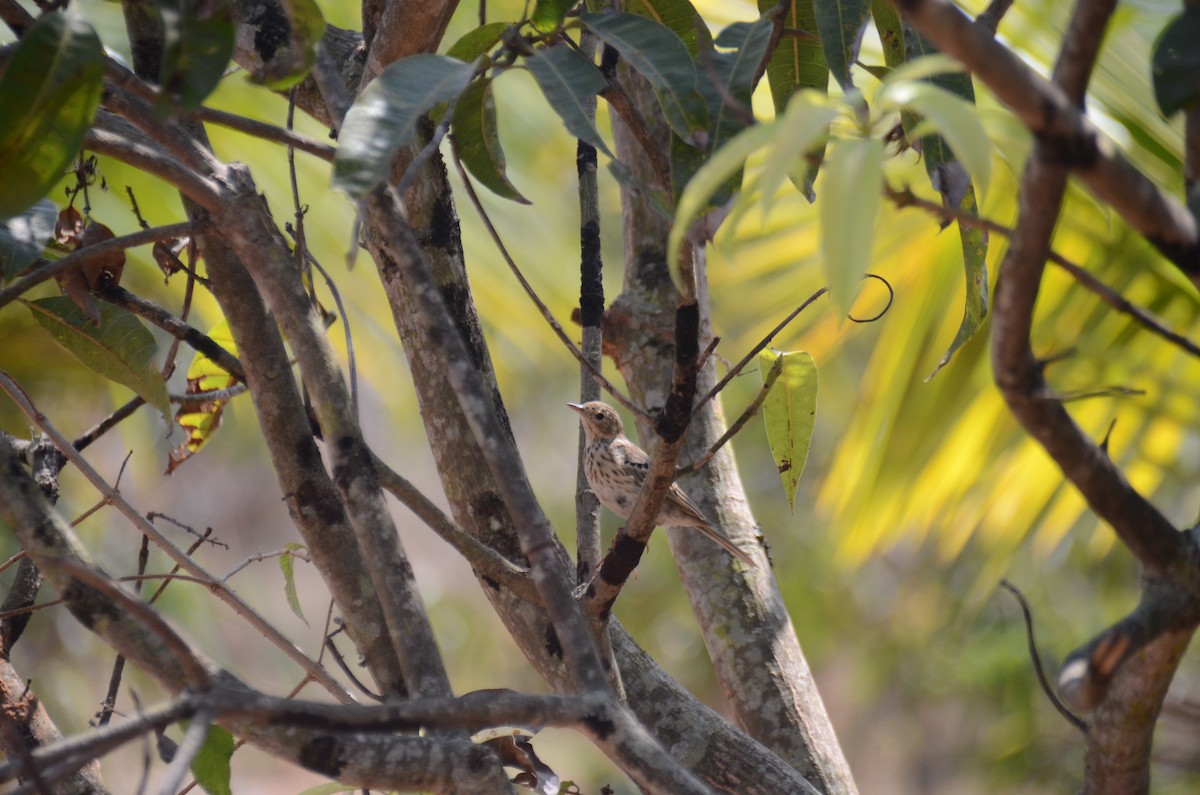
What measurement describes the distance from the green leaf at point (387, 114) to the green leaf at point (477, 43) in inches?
10.1

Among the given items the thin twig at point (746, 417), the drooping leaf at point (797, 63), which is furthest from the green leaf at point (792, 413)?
the drooping leaf at point (797, 63)

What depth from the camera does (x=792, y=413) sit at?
180 centimetres

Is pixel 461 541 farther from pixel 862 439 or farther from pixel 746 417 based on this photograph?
pixel 862 439

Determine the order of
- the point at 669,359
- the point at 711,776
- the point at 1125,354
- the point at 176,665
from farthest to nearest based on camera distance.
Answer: the point at 1125,354 → the point at 669,359 → the point at 711,776 → the point at 176,665

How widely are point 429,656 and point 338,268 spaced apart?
5.68m

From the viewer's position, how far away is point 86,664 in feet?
31.0

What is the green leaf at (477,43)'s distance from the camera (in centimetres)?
145

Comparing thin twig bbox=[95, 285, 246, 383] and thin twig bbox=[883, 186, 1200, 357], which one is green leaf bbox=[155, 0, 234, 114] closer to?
thin twig bbox=[883, 186, 1200, 357]

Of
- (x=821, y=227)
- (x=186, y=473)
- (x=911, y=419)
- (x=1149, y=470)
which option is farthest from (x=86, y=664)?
(x=821, y=227)

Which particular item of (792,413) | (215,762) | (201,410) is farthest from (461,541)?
(201,410)

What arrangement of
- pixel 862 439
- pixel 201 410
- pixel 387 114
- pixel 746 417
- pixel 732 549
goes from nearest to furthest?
pixel 387 114 < pixel 746 417 < pixel 201 410 < pixel 732 549 < pixel 862 439

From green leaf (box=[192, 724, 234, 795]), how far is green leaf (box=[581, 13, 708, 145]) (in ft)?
3.43

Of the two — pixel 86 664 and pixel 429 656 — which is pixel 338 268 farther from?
pixel 429 656

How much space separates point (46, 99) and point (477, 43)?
0.57 meters
